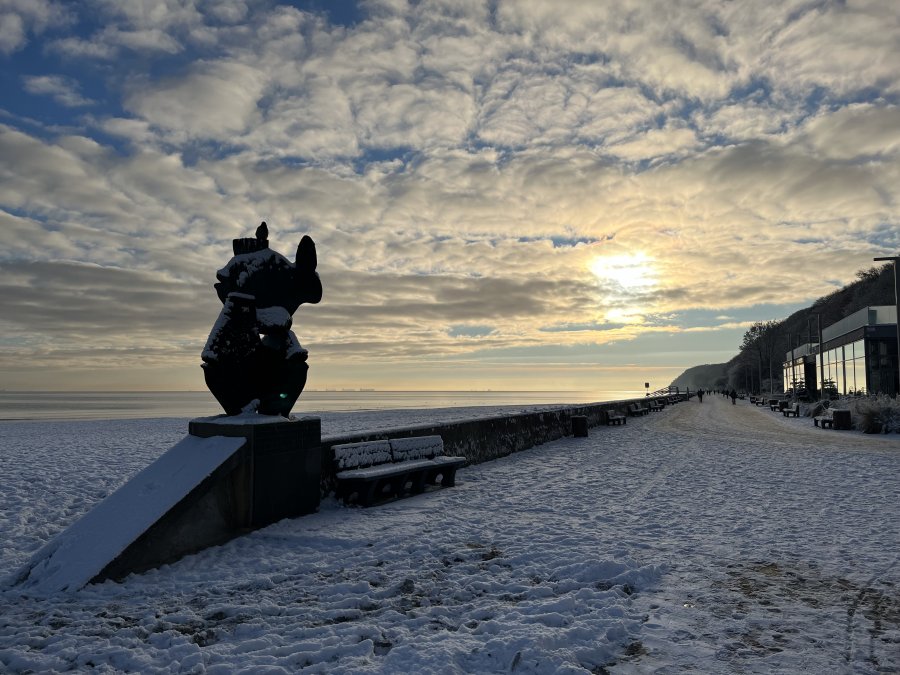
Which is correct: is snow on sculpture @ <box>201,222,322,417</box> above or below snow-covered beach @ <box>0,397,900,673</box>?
above

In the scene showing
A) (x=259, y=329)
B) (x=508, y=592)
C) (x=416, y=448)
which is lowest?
(x=508, y=592)

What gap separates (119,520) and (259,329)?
2.79 metres

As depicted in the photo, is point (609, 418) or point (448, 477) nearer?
point (448, 477)

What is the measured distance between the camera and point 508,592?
508 cm

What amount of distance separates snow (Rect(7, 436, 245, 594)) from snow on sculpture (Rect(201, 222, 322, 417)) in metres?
0.79

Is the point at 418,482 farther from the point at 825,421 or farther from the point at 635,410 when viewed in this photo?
the point at 635,410

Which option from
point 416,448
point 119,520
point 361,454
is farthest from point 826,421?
point 119,520

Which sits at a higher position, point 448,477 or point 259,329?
point 259,329

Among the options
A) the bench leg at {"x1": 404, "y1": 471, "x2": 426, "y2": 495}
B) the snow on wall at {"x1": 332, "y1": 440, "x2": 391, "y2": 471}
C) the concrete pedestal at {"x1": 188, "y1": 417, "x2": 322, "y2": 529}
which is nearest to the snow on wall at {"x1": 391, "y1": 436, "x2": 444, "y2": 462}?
the snow on wall at {"x1": 332, "y1": 440, "x2": 391, "y2": 471}

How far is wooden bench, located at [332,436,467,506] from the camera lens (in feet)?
28.7

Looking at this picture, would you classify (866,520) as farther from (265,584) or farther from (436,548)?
(265,584)

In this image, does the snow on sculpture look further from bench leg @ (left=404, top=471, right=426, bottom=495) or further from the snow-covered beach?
bench leg @ (left=404, top=471, right=426, bottom=495)

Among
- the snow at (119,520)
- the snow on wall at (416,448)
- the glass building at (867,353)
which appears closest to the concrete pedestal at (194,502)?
the snow at (119,520)

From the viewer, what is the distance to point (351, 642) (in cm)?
413
